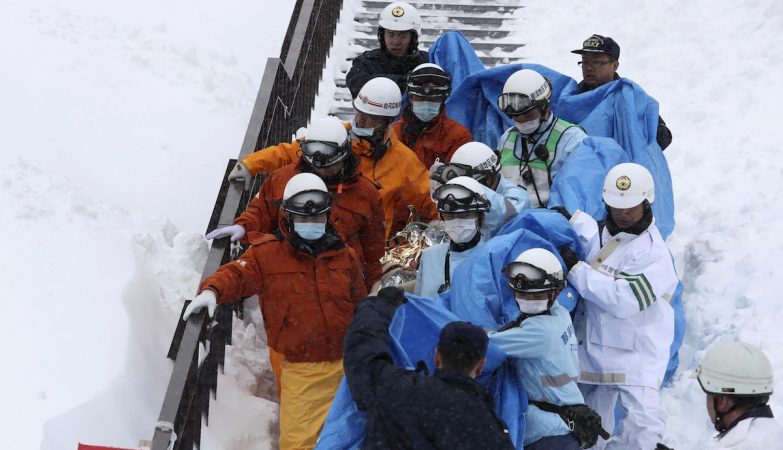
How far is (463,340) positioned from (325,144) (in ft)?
7.76

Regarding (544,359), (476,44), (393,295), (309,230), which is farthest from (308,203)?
(476,44)

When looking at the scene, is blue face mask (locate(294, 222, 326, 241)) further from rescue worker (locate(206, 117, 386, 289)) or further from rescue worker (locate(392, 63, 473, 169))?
rescue worker (locate(392, 63, 473, 169))

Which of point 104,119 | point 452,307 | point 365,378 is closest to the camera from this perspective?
point 365,378

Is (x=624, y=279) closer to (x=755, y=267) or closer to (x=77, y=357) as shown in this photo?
(x=755, y=267)

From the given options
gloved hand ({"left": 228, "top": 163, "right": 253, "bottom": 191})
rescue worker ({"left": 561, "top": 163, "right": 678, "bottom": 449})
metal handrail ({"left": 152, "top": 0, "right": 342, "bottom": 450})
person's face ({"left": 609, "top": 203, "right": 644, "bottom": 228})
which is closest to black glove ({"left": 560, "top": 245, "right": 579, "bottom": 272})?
rescue worker ({"left": 561, "top": 163, "right": 678, "bottom": 449})

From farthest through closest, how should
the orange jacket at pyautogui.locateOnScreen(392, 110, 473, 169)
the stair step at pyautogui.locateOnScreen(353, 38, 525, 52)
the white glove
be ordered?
1. the stair step at pyautogui.locateOnScreen(353, 38, 525, 52)
2. the orange jacket at pyautogui.locateOnScreen(392, 110, 473, 169)
3. the white glove

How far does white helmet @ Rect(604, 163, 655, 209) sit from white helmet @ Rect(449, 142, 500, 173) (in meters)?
0.81

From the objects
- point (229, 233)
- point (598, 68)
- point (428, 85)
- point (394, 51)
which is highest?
point (394, 51)

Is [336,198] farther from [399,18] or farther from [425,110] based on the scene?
[399,18]

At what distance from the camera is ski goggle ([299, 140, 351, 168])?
6.38 metres

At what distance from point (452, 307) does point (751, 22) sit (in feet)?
21.7

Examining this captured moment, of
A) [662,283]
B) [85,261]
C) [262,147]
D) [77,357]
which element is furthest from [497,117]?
[77,357]

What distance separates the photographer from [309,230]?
579 cm

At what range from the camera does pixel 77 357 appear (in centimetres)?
594
